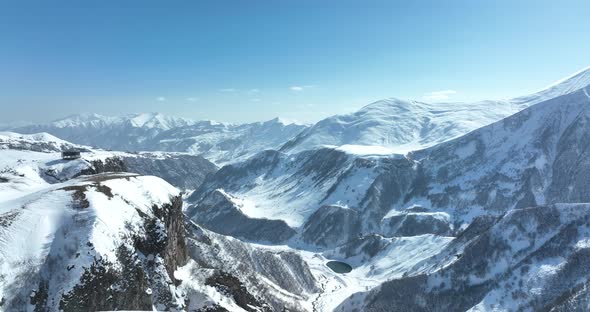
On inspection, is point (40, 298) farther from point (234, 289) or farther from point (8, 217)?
point (234, 289)

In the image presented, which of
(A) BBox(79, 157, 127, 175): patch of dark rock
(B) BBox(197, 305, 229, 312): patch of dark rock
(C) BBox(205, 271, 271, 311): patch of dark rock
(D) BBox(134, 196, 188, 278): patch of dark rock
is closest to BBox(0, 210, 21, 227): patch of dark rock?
(D) BBox(134, 196, 188, 278): patch of dark rock

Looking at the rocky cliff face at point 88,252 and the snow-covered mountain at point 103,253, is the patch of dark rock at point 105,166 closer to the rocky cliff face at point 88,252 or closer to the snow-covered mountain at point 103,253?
the snow-covered mountain at point 103,253

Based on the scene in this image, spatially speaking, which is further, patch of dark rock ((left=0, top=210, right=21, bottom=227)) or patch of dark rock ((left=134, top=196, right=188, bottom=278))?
patch of dark rock ((left=134, top=196, right=188, bottom=278))

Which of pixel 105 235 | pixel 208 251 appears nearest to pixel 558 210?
pixel 208 251

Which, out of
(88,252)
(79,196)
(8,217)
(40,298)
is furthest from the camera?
(79,196)

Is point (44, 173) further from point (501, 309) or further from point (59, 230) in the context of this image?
point (501, 309)

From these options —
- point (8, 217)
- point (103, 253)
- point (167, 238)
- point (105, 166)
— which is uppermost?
point (8, 217)

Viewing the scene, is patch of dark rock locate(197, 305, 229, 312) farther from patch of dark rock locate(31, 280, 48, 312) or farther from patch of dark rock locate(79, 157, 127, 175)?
patch of dark rock locate(79, 157, 127, 175)

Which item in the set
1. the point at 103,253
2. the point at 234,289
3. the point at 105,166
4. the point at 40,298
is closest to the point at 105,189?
the point at 103,253
